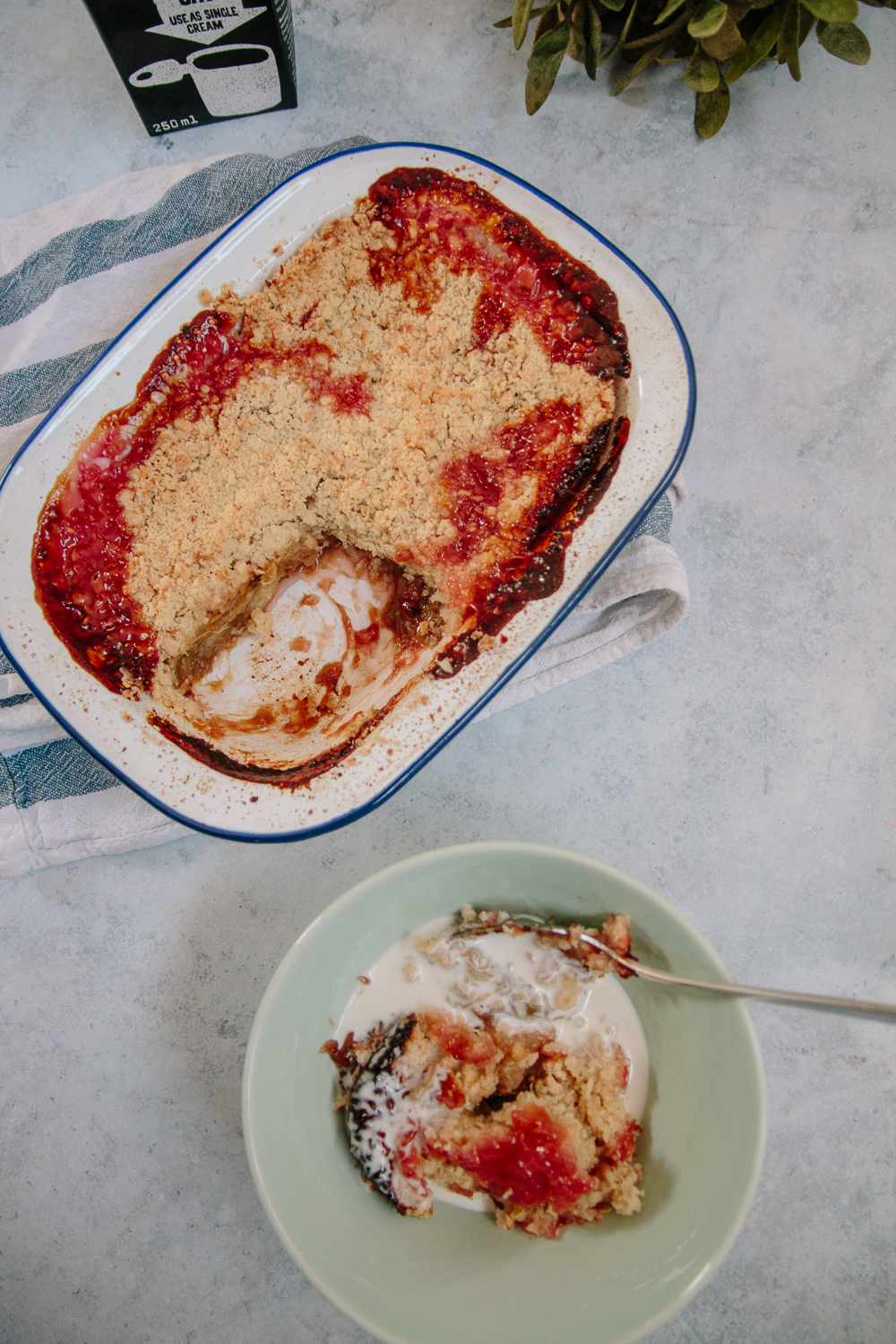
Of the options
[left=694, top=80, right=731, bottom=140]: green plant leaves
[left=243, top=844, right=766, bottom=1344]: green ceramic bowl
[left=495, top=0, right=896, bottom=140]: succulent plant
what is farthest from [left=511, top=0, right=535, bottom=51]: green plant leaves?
[left=243, top=844, right=766, bottom=1344]: green ceramic bowl

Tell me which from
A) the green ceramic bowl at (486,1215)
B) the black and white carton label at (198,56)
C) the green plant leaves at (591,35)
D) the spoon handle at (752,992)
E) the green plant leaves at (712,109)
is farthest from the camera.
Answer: the green plant leaves at (712,109)

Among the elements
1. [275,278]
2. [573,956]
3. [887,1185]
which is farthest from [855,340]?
[887,1185]

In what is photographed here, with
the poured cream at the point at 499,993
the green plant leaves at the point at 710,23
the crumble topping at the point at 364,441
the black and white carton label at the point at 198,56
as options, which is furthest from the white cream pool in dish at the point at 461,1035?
the black and white carton label at the point at 198,56

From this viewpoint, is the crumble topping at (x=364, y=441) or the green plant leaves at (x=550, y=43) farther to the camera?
the green plant leaves at (x=550, y=43)

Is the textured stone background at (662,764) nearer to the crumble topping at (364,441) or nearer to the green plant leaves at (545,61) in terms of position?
the green plant leaves at (545,61)

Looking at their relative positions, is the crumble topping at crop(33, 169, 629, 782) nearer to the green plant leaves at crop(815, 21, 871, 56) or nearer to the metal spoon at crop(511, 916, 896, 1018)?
the metal spoon at crop(511, 916, 896, 1018)

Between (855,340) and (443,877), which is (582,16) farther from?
(443,877)
